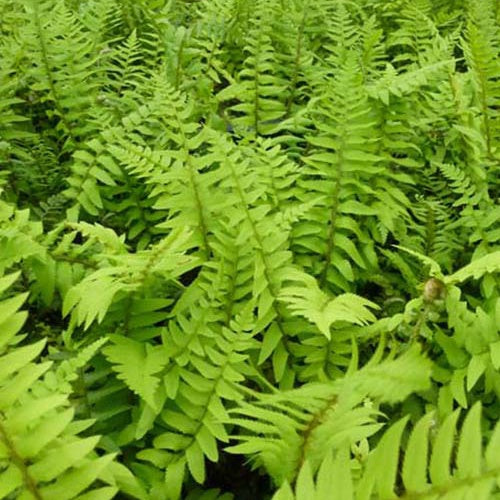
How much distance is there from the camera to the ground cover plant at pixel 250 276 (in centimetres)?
150

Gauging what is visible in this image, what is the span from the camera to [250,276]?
83.8 inches

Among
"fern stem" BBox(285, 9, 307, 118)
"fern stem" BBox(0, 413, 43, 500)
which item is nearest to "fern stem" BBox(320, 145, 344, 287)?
"fern stem" BBox(285, 9, 307, 118)

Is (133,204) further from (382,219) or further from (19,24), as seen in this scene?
(19,24)

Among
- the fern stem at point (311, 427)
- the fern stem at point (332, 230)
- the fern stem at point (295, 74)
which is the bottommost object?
the fern stem at point (311, 427)

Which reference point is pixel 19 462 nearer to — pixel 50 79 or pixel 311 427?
pixel 311 427

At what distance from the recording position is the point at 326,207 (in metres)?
2.40

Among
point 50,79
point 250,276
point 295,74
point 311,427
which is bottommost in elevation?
point 311,427

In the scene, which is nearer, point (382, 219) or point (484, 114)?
point (382, 219)

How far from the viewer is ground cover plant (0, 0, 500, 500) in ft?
4.93

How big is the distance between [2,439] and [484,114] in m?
2.13

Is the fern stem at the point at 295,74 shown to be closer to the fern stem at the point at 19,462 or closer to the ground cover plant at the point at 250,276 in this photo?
the ground cover plant at the point at 250,276

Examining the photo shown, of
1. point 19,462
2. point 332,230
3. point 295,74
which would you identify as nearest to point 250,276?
point 332,230

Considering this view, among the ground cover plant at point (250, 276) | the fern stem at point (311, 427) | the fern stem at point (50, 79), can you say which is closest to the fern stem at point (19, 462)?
the ground cover plant at point (250, 276)

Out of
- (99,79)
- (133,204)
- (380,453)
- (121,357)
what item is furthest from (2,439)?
(99,79)
